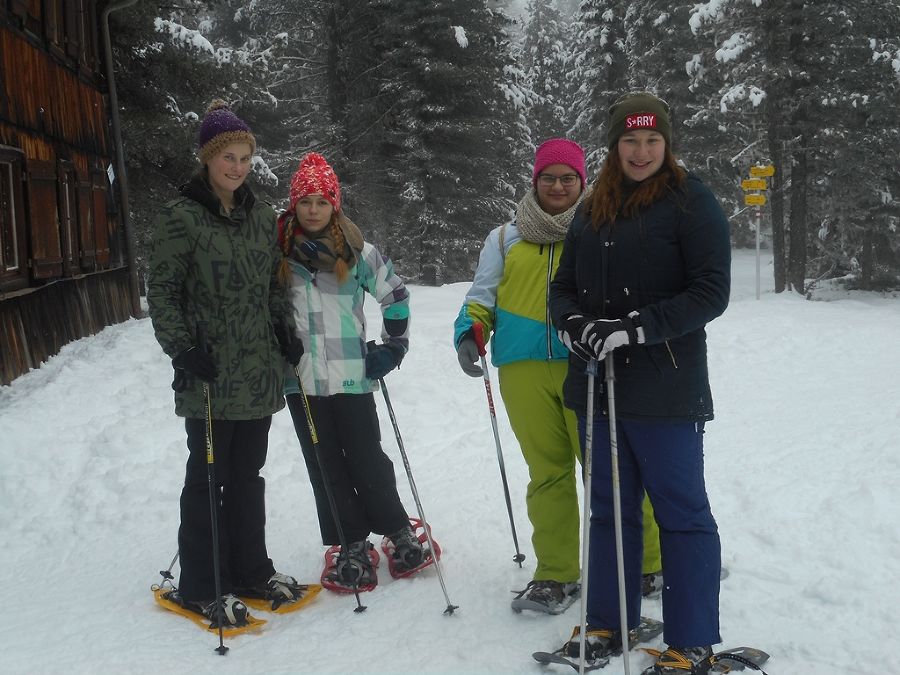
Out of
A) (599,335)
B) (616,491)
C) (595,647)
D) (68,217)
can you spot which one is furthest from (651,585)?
(68,217)

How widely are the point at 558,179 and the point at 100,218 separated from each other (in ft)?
35.9

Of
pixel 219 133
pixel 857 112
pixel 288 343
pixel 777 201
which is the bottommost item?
pixel 288 343

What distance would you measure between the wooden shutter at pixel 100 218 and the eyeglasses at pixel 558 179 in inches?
408

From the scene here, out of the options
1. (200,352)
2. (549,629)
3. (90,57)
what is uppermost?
(90,57)

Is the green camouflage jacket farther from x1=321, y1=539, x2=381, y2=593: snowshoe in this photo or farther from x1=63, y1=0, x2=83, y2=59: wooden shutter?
x1=63, y1=0, x2=83, y2=59: wooden shutter

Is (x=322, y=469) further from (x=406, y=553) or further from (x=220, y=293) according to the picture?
(x=220, y=293)

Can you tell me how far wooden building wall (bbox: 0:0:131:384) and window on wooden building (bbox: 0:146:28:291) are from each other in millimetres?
11

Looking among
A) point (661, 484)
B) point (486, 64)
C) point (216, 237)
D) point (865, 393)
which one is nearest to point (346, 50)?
point (486, 64)

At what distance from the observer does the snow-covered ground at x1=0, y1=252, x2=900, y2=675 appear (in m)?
3.28

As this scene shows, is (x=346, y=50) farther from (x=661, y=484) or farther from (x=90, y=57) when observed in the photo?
(x=661, y=484)

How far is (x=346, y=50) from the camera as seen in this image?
20.5 m

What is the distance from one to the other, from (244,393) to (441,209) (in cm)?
1885

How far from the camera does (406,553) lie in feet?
13.6

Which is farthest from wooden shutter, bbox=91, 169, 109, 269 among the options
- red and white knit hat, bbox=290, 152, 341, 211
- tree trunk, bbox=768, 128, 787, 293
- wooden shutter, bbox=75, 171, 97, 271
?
tree trunk, bbox=768, 128, 787, 293
